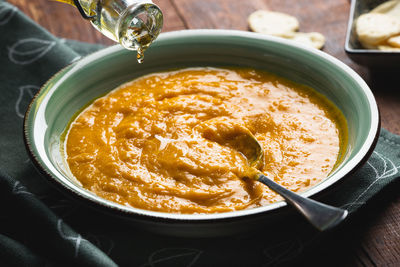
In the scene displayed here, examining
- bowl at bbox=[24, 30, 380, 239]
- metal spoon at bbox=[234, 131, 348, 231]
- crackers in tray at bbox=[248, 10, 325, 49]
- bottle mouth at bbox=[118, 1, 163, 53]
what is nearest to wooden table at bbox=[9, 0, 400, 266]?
crackers in tray at bbox=[248, 10, 325, 49]

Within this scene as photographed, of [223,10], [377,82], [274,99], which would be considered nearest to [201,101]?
[274,99]

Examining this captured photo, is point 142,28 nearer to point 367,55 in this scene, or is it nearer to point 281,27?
point 367,55

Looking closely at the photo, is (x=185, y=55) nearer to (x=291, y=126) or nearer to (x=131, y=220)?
(x=291, y=126)

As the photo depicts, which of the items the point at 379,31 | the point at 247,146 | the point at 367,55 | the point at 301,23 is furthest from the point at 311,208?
the point at 301,23

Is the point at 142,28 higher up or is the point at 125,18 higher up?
the point at 125,18

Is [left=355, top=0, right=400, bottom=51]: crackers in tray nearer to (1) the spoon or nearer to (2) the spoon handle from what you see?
(1) the spoon
